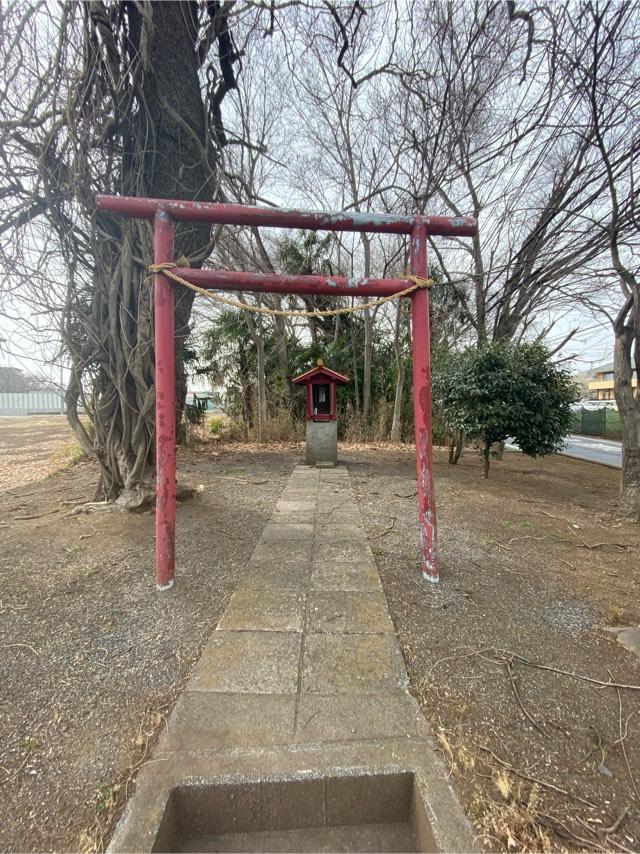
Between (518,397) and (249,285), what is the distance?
185 inches

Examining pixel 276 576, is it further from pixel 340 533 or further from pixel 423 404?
pixel 423 404

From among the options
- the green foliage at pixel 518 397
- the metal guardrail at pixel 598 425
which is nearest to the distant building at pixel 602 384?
the metal guardrail at pixel 598 425

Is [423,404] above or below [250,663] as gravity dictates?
above

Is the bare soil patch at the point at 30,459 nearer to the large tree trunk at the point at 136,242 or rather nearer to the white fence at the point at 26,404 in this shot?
the large tree trunk at the point at 136,242

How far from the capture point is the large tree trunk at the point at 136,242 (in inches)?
138

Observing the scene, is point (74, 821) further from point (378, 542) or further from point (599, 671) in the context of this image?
point (378, 542)

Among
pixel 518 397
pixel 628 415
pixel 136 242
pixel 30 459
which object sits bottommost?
pixel 30 459

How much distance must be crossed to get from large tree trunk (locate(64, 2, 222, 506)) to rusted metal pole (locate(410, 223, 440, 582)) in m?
2.62

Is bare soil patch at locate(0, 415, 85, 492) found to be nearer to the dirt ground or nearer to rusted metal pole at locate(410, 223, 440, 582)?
the dirt ground

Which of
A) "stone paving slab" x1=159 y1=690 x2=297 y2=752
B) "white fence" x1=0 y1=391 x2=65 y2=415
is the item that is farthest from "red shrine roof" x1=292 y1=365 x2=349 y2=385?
"white fence" x1=0 y1=391 x2=65 y2=415

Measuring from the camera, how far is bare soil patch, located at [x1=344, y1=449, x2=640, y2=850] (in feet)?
3.57

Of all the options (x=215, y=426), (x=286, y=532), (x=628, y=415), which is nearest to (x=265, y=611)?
(x=286, y=532)

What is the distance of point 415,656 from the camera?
1749 mm

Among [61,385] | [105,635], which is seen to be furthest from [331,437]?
[105,635]
